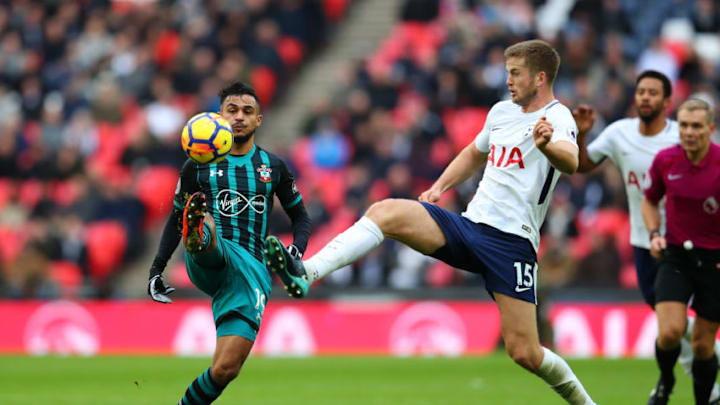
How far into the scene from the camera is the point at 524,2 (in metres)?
19.2

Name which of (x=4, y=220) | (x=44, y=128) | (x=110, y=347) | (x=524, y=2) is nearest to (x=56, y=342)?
(x=110, y=347)

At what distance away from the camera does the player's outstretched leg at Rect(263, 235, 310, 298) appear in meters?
6.50

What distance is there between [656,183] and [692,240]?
54cm

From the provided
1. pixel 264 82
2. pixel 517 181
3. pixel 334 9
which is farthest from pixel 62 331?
pixel 517 181

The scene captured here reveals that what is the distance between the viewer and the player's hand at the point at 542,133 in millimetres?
6848

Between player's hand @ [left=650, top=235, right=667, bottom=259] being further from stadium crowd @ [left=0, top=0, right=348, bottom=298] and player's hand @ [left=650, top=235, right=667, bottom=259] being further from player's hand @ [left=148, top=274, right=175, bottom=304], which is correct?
stadium crowd @ [left=0, top=0, right=348, bottom=298]

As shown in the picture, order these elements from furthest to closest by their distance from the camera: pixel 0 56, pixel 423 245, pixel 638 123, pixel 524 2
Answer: pixel 0 56 < pixel 524 2 < pixel 638 123 < pixel 423 245

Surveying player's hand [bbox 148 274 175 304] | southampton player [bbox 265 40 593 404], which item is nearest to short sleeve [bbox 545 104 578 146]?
southampton player [bbox 265 40 593 404]

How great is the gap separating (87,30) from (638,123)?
16.0m

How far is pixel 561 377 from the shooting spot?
7684 mm

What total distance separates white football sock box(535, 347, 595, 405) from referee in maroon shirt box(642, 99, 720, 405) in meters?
1.47

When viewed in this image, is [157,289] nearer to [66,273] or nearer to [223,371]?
[223,371]

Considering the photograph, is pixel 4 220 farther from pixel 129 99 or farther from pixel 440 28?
pixel 440 28

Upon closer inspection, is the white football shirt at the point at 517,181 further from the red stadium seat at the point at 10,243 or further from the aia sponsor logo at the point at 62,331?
the red stadium seat at the point at 10,243
